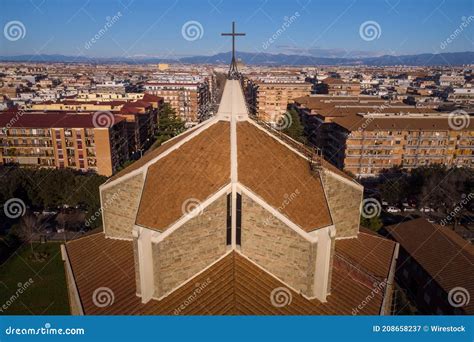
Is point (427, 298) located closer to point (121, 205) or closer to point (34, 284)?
point (121, 205)

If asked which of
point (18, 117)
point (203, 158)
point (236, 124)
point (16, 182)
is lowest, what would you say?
point (16, 182)

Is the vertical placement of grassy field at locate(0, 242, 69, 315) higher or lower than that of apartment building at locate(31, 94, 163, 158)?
lower

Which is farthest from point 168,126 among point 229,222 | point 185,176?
point 229,222

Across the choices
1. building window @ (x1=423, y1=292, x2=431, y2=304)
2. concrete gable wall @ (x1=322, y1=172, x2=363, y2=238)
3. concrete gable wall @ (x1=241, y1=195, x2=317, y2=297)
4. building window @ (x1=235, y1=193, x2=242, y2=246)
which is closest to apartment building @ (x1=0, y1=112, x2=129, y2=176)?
concrete gable wall @ (x1=322, y1=172, x2=363, y2=238)

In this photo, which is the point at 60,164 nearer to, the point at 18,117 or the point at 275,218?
the point at 18,117

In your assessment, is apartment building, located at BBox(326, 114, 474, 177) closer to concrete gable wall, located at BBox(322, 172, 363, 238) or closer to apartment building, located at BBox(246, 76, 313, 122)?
concrete gable wall, located at BBox(322, 172, 363, 238)

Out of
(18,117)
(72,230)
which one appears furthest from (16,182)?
(18,117)
